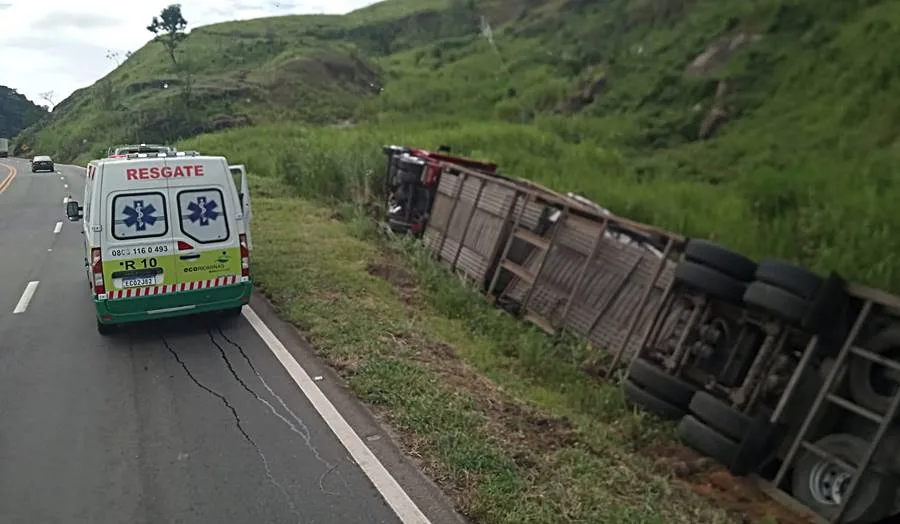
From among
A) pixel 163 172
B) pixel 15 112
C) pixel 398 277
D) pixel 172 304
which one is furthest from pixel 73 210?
pixel 15 112

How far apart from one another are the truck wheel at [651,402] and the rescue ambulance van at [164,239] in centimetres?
456

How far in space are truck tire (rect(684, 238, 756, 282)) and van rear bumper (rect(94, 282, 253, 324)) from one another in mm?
5120

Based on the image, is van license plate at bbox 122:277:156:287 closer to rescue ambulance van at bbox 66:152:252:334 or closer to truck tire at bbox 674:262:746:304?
rescue ambulance van at bbox 66:152:252:334

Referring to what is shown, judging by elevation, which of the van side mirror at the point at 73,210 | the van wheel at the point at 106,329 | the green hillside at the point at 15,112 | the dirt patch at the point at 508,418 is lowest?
the green hillside at the point at 15,112

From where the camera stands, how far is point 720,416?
6.96 metres

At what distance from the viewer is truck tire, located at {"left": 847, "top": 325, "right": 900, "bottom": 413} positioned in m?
6.27

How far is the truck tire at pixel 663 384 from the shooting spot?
761 cm

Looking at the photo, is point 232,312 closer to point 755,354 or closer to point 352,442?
point 352,442

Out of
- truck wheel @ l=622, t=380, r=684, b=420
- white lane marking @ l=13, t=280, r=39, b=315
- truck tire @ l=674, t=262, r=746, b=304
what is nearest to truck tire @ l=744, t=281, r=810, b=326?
truck tire @ l=674, t=262, r=746, b=304

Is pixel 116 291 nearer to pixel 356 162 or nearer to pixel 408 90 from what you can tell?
pixel 356 162

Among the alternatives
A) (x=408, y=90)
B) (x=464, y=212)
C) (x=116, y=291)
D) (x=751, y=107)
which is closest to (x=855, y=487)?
(x=116, y=291)

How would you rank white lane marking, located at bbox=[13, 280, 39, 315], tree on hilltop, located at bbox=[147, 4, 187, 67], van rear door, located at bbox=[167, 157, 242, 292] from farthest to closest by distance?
tree on hilltop, located at bbox=[147, 4, 187, 67] → white lane marking, located at bbox=[13, 280, 39, 315] → van rear door, located at bbox=[167, 157, 242, 292]

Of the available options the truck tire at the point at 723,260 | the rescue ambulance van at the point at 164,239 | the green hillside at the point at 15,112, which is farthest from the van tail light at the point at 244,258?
the green hillside at the point at 15,112

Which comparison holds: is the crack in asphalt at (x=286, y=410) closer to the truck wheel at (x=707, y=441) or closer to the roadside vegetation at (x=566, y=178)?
the roadside vegetation at (x=566, y=178)
